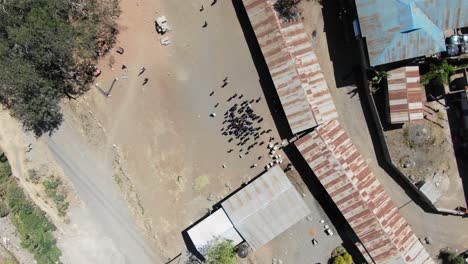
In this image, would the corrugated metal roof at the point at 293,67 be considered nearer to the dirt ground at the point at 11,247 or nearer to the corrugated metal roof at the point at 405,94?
the corrugated metal roof at the point at 405,94

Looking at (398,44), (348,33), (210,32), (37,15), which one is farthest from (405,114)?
(37,15)

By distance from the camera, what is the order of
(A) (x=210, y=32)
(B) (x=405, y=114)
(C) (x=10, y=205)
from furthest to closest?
(C) (x=10, y=205)
(A) (x=210, y=32)
(B) (x=405, y=114)

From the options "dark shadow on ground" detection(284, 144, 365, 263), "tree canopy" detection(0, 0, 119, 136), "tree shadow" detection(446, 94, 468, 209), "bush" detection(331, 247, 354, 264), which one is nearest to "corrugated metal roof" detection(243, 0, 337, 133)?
"dark shadow on ground" detection(284, 144, 365, 263)

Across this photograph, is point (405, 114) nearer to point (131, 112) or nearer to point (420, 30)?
point (420, 30)

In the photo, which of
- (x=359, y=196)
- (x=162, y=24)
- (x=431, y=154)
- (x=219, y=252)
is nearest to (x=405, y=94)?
(x=431, y=154)

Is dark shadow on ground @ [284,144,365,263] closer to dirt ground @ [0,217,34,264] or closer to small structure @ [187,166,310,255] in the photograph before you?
small structure @ [187,166,310,255]

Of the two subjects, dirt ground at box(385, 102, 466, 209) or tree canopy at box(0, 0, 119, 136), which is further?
dirt ground at box(385, 102, 466, 209)
